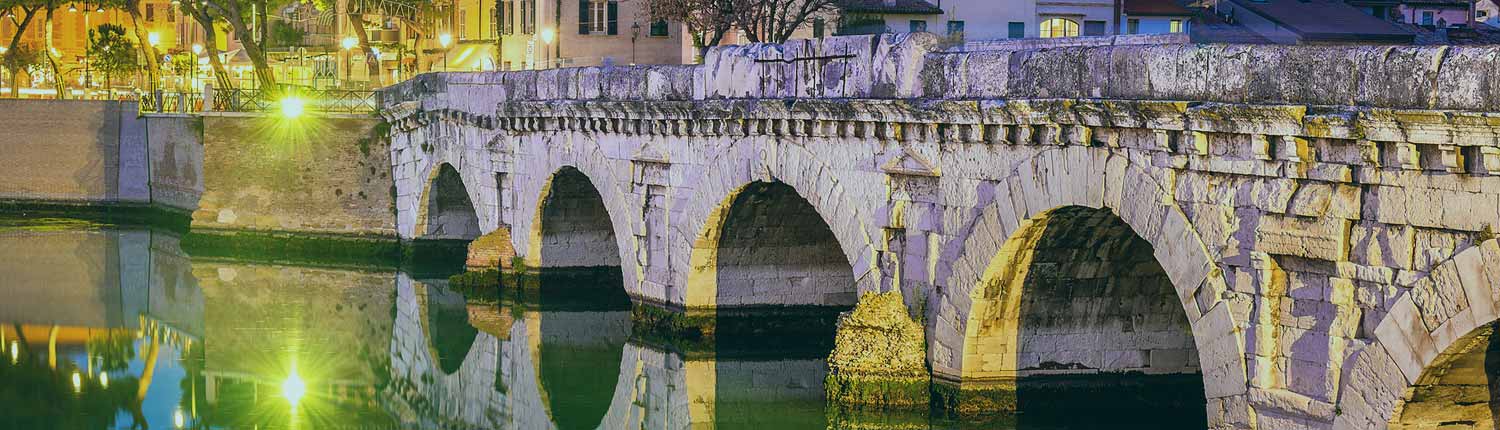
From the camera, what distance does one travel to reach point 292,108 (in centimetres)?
4469

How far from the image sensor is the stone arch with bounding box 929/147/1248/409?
55.6 ft

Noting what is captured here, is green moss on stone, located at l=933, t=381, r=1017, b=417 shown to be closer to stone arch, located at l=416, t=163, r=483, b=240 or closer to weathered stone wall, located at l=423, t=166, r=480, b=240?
stone arch, located at l=416, t=163, r=483, b=240

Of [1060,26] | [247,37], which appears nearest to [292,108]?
[247,37]

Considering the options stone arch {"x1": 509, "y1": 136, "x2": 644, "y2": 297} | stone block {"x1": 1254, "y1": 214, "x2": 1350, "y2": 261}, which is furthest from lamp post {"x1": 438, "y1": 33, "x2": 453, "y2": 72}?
stone block {"x1": 1254, "y1": 214, "x2": 1350, "y2": 261}

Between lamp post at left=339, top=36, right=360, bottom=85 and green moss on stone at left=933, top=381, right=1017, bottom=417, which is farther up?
lamp post at left=339, top=36, right=360, bottom=85

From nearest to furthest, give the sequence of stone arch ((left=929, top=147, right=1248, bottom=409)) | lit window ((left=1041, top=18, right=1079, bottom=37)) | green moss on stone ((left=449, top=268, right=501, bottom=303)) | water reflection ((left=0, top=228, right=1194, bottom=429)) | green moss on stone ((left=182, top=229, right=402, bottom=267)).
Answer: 1. stone arch ((left=929, top=147, right=1248, bottom=409))
2. water reflection ((left=0, top=228, right=1194, bottom=429))
3. green moss on stone ((left=449, top=268, right=501, bottom=303))
4. green moss on stone ((left=182, top=229, right=402, bottom=267))
5. lit window ((left=1041, top=18, right=1079, bottom=37))

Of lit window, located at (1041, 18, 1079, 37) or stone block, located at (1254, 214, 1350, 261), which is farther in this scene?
lit window, located at (1041, 18, 1079, 37)

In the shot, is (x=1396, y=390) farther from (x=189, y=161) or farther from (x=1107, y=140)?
(x=189, y=161)

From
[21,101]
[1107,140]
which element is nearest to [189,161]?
[21,101]

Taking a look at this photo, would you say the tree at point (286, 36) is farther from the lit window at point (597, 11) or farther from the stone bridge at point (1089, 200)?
the stone bridge at point (1089, 200)

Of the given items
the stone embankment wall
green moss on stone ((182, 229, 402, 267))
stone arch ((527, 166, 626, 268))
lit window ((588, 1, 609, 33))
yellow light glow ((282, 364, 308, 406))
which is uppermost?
lit window ((588, 1, 609, 33))

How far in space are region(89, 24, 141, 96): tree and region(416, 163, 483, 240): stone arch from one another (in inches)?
1680

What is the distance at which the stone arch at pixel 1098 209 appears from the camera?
1694 cm

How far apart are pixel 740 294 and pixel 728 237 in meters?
1.02
